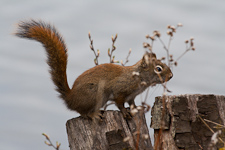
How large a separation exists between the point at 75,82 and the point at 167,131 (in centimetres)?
164

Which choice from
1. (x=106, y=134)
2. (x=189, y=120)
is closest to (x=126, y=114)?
(x=106, y=134)

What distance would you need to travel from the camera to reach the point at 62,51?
15.0 ft

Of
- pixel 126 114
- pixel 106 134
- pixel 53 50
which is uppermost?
pixel 53 50

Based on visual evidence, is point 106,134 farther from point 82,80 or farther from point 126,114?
point 82,80

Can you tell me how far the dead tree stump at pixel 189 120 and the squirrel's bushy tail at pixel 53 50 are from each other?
1.57 meters

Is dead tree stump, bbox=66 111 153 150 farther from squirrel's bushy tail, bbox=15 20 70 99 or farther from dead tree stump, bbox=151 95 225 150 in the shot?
squirrel's bushy tail, bbox=15 20 70 99

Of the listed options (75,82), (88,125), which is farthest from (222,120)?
(75,82)

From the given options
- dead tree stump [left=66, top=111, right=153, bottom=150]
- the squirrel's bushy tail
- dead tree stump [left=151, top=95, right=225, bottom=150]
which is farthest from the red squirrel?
dead tree stump [left=151, top=95, right=225, bottom=150]

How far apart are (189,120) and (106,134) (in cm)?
111

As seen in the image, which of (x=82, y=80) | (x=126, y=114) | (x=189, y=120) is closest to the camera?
(x=189, y=120)

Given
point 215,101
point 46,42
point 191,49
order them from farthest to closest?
point 46,42, point 215,101, point 191,49

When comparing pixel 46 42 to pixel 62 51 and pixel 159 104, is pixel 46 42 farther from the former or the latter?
pixel 159 104

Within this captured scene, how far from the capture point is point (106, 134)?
3.69m

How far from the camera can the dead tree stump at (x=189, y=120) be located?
3.80 metres
